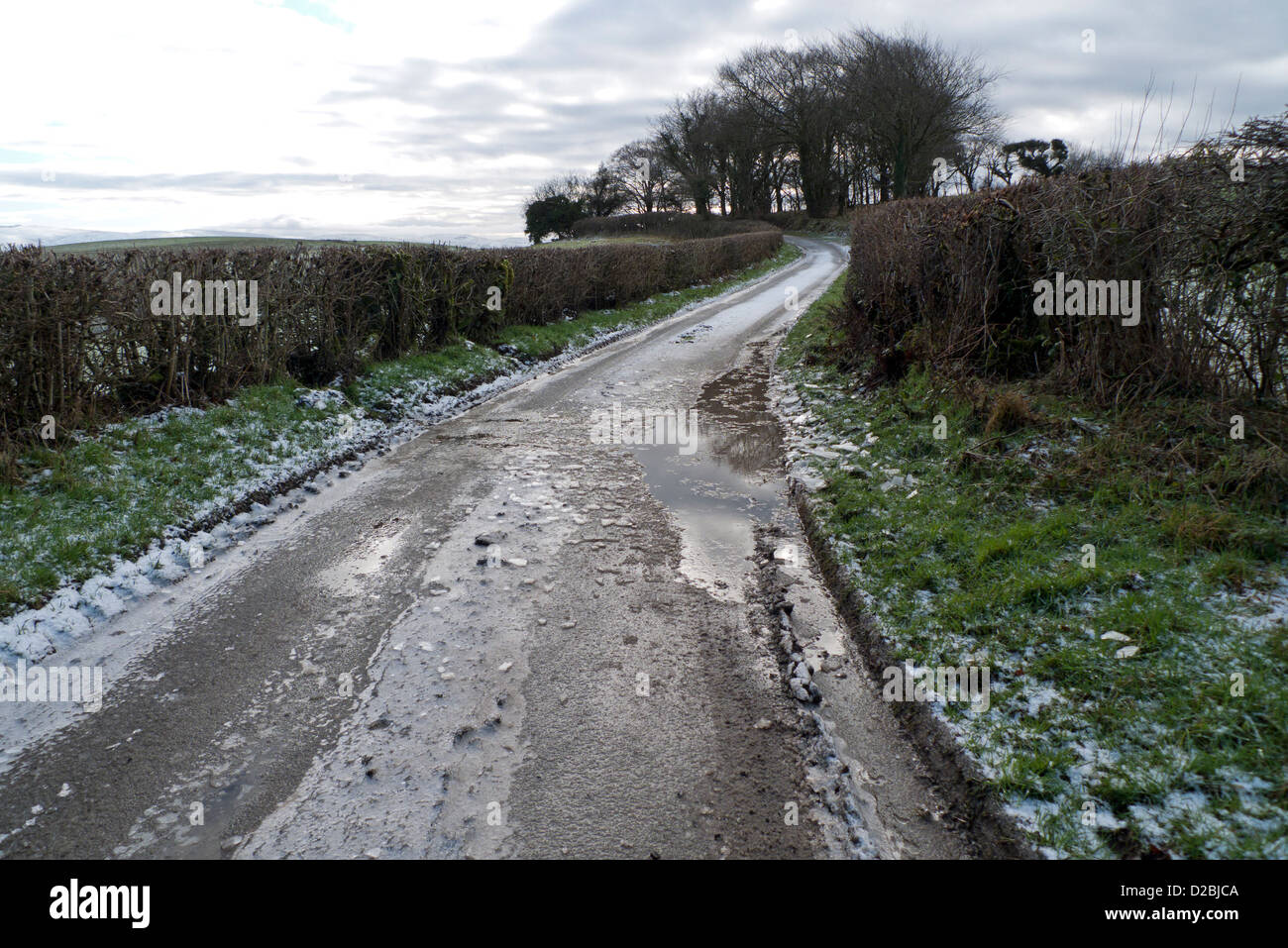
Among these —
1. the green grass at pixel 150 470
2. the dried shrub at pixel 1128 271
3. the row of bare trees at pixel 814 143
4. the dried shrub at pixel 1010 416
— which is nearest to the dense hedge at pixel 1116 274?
the dried shrub at pixel 1128 271

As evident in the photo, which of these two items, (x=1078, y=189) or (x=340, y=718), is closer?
(x=340, y=718)

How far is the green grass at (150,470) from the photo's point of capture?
5.39 metres

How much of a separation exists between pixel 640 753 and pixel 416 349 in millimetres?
10856

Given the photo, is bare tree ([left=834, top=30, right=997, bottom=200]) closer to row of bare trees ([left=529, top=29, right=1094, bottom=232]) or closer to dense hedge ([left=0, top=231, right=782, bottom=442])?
row of bare trees ([left=529, top=29, right=1094, bottom=232])

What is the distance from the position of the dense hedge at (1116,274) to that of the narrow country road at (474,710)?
329 cm

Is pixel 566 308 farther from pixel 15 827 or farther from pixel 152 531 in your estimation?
pixel 15 827

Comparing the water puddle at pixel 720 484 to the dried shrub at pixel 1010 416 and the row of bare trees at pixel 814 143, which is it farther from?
the row of bare trees at pixel 814 143

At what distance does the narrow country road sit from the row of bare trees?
4537 centimetres

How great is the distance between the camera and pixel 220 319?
910 cm

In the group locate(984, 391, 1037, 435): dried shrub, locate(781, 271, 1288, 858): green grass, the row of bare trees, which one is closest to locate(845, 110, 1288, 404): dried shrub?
locate(781, 271, 1288, 858): green grass

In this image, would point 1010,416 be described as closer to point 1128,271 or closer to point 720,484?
point 1128,271

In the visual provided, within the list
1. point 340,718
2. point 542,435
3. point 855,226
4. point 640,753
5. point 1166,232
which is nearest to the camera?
point 640,753
